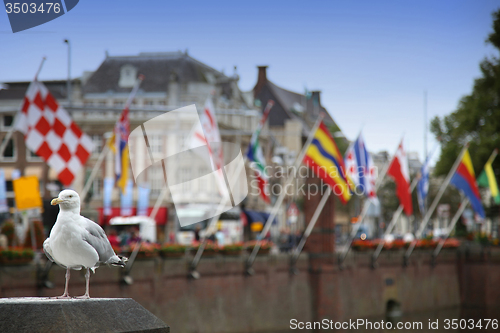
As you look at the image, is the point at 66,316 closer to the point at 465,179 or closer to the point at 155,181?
the point at 465,179

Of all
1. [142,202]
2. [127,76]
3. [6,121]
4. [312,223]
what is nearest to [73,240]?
[312,223]

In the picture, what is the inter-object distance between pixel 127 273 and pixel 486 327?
52.8 feet

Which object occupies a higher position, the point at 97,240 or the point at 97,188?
the point at 97,240

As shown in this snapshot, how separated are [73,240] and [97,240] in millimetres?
188

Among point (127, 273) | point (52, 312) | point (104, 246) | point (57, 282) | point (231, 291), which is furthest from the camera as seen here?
point (231, 291)

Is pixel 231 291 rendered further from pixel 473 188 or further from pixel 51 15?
pixel 51 15

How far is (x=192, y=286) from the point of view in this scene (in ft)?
73.6

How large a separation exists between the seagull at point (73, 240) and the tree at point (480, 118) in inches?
1459

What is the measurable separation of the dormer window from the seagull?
55941 millimetres

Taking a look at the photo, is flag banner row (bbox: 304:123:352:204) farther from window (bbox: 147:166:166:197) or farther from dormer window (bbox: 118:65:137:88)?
dormer window (bbox: 118:65:137:88)

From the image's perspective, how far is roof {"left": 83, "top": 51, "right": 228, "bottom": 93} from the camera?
199ft

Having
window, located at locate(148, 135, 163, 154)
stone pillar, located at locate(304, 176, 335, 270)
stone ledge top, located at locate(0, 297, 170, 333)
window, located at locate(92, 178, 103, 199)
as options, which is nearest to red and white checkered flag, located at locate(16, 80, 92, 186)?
stone pillar, located at locate(304, 176, 335, 270)

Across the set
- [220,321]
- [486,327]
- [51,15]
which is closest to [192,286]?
[220,321]

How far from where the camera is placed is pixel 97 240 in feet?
18.8
